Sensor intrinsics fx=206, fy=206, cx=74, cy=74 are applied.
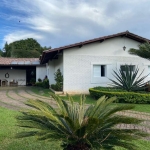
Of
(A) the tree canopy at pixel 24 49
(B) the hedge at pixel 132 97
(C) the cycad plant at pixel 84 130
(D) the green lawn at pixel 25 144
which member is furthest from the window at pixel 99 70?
(A) the tree canopy at pixel 24 49

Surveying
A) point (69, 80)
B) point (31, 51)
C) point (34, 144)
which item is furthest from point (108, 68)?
point (31, 51)

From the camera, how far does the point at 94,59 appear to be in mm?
15453

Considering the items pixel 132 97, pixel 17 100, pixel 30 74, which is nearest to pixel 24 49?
pixel 30 74

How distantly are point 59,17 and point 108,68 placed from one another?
6.01 meters

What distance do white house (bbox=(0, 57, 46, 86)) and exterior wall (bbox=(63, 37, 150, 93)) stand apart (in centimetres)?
1188

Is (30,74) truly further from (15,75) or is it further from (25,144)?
(25,144)

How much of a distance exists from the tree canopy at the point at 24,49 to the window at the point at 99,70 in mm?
33062

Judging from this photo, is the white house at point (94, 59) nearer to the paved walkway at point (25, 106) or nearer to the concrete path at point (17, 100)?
the concrete path at point (17, 100)

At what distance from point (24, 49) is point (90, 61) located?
38569mm

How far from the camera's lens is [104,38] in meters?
15.1

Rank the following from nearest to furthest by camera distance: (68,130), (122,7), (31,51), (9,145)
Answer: (68,130) < (9,145) < (122,7) < (31,51)

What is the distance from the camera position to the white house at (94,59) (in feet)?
49.3

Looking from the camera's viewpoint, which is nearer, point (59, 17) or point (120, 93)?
point (120, 93)

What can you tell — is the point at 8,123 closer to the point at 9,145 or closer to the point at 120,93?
the point at 9,145
